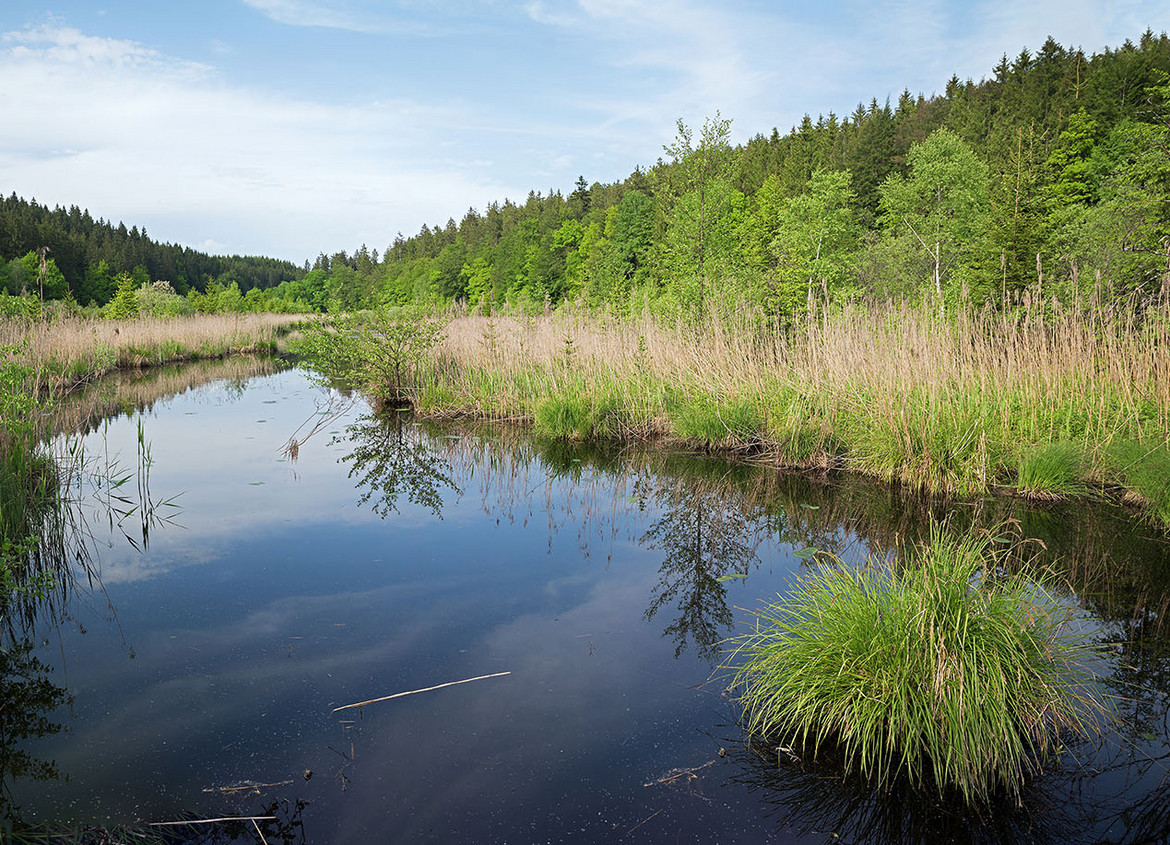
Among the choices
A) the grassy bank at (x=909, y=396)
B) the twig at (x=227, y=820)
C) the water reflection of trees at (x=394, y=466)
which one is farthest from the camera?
the water reflection of trees at (x=394, y=466)

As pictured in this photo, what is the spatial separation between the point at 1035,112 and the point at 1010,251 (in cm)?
1917

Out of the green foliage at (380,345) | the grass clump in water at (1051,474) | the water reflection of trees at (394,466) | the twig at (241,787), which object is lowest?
the twig at (241,787)

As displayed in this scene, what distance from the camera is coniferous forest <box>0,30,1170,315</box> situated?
45.0ft

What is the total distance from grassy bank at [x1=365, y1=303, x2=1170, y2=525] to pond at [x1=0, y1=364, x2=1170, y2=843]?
0.50m

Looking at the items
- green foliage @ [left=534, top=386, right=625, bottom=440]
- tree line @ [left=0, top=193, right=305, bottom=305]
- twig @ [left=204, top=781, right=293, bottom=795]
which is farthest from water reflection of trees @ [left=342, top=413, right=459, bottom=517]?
tree line @ [left=0, top=193, right=305, bottom=305]

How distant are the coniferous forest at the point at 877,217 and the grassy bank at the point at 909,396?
2.04ft

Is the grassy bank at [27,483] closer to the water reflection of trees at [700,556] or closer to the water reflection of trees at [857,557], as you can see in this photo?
the water reflection of trees at [857,557]

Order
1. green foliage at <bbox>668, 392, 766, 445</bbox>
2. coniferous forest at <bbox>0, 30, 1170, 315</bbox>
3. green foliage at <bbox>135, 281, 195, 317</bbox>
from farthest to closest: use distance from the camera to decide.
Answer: green foliage at <bbox>135, 281, 195, 317</bbox>, coniferous forest at <bbox>0, 30, 1170, 315</bbox>, green foliage at <bbox>668, 392, 766, 445</bbox>

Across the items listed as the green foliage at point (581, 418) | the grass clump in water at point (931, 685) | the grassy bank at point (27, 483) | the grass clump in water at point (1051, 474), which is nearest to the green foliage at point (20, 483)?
the grassy bank at point (27, 483)

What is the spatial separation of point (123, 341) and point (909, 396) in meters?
19.9

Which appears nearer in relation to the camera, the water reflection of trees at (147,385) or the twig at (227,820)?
the twig at (227,820)

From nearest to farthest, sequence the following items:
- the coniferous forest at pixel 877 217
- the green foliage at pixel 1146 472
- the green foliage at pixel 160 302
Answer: the green foliage at pixel 1146 472 → the coniferous forest at pixel 877 217 → the green foliage at pixel 160 302

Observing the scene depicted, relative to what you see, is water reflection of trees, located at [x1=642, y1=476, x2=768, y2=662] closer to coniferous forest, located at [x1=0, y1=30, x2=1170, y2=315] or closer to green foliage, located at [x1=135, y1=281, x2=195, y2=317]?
coniferous forest, located at [x1=0, y1=30, x2=1170, y2=315]

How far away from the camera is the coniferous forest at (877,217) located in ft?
45.0
